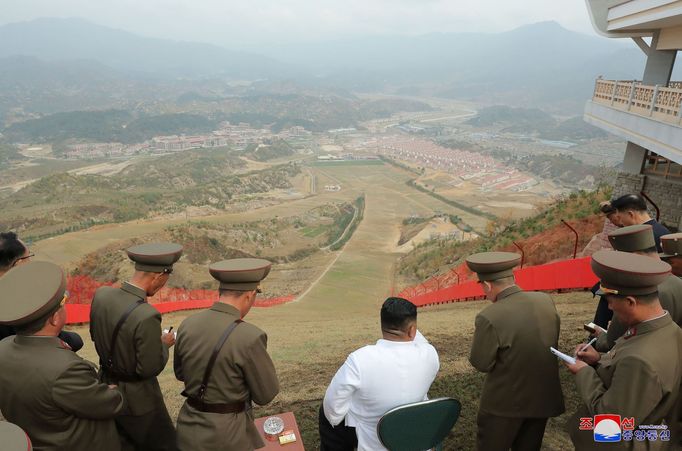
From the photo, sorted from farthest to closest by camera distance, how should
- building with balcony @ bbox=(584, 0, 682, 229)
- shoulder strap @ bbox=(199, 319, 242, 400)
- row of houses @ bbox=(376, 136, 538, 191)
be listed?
row of houses @ bbox=(376, 136, 538, 191)
building with balcony @ bbox=(584, 0, 682, 229)
shoulder strap @ bbox=(199, 319, 242, 400)

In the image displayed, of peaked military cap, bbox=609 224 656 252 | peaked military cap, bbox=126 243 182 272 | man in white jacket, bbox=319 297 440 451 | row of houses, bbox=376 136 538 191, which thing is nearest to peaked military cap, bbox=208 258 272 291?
peaked military cap, bbox=126 243 182 272

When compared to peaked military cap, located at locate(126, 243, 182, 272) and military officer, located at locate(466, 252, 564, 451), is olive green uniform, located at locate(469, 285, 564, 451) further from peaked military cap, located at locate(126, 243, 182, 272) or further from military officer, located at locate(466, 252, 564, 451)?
peaked military cap, located at locate(126, 243, 182, 272)

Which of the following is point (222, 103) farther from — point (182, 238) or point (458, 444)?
point (458, 444)

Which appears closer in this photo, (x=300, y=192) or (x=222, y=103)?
(x=300, y=192)

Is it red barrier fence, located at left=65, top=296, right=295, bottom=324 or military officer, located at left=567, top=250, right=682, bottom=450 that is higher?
military officer, located at left=567, top=250, right=682, bottom=450

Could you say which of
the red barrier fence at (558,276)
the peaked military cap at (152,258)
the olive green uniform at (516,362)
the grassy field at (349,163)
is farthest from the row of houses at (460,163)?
the peaked military cap at (152,258)

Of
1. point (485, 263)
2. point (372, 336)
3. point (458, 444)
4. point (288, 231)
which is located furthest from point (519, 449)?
point (288, 231)

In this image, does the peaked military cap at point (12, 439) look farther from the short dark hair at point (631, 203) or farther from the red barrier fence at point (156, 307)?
the red barrier fence at point (156, 307)
